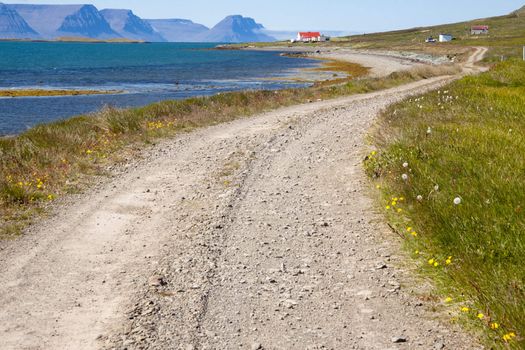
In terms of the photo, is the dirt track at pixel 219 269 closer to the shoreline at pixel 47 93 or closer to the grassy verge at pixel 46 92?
the shoreline at pixel 47 93

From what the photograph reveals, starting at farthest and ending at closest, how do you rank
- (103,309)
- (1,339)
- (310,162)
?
(310,162)
(103,309)
(1,339)

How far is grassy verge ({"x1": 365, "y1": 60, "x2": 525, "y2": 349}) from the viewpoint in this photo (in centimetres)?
532

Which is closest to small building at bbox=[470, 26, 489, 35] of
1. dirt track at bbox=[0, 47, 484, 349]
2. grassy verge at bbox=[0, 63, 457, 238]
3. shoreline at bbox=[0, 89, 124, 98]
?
shoreline at bbox=[0, 89, 124, 98]

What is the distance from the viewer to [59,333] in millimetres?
5824

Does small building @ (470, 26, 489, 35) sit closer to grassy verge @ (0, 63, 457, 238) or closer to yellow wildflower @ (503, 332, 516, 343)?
grassy verge @ (0, 63, 457, 238)

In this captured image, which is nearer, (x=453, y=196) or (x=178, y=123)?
(x=453, y=196)

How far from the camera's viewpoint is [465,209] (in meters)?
7.14

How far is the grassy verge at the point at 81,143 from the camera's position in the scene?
11297 mm

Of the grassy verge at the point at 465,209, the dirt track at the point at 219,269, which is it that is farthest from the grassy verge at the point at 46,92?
the grassy verge at the point at 465,209

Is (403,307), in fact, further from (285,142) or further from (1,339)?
(285,142)

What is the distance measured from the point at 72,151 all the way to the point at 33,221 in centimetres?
647

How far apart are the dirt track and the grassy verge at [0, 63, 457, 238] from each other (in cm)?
102

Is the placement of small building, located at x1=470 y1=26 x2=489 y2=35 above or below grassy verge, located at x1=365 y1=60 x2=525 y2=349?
above

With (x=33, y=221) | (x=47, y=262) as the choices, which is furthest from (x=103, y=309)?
(x=33, y=221)
